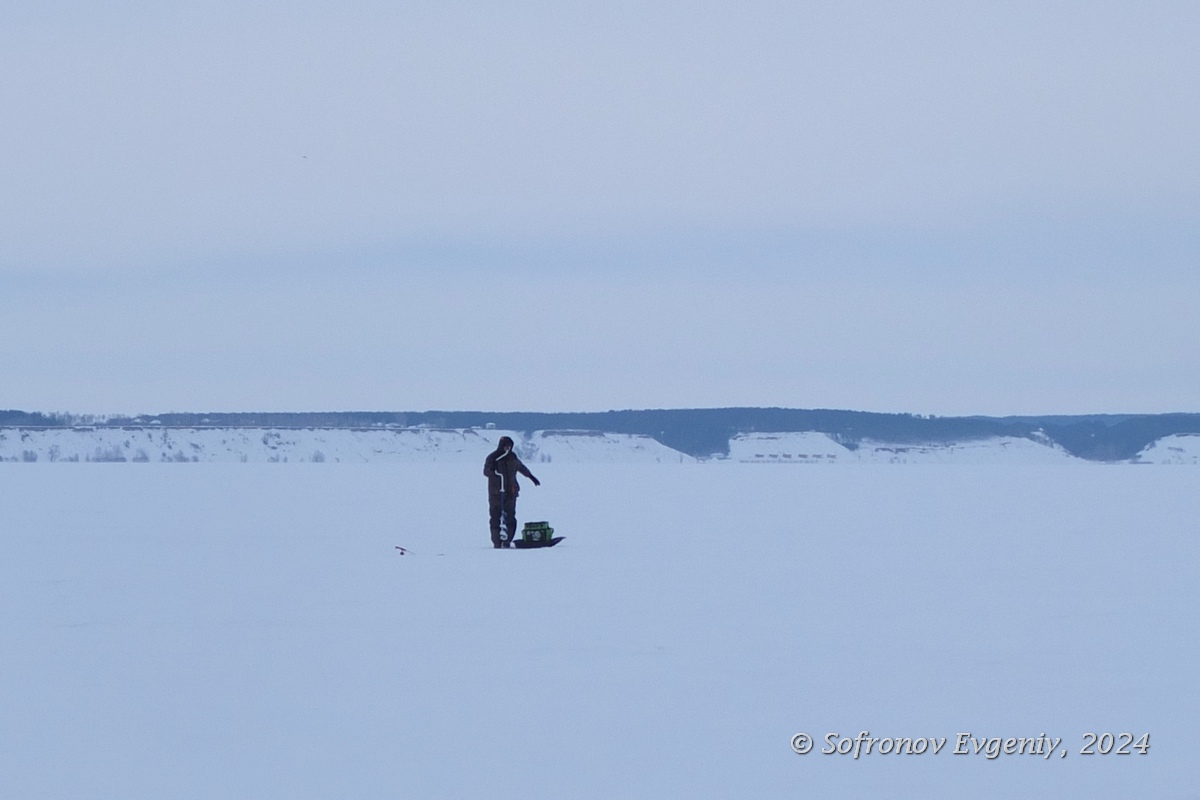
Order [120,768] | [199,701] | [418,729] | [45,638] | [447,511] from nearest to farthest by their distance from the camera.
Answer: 1. [120,768]
2. [418,729]
3. [199,701]
4. [45,638]
5. [447,511]

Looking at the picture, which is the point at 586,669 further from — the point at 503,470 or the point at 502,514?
the point at 502,514

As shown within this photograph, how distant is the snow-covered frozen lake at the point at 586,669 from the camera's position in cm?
705

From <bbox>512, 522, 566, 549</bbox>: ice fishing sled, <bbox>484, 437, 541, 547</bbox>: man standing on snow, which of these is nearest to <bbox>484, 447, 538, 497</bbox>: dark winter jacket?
<bbox>484, 437, 541, 547</bbox>: man standing on snow

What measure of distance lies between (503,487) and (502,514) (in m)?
0.46

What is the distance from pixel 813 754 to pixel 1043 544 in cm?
1425

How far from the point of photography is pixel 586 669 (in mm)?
9711

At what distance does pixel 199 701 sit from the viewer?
866 centimetres

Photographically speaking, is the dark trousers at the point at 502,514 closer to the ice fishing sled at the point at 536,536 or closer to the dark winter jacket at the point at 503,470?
the dark winter jacket at the point at 503,470

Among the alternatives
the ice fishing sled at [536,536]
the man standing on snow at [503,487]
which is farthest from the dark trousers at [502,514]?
the ice fishing sled at [536,536]

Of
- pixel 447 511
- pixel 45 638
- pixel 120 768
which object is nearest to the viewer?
pixel 120 768

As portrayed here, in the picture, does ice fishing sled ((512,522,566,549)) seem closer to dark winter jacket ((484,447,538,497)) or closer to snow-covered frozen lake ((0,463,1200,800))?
snow-covered frozen lake ((0,463,1200,800))

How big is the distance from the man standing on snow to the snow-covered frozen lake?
1.01 feet

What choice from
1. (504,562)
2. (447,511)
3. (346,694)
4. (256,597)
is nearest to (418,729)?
(346,694)

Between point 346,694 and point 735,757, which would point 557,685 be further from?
point 735,757
